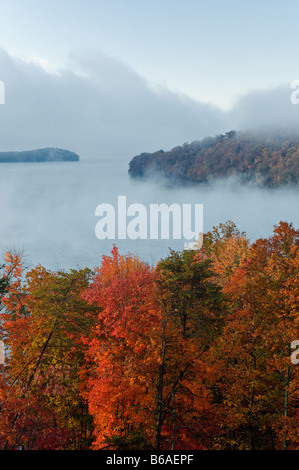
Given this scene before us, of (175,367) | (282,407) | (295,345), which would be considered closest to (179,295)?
(175,367)

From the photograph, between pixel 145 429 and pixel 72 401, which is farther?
pixel 72 401

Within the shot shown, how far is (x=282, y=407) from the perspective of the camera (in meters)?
22.0

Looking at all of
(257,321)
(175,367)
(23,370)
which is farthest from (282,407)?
(23,370)

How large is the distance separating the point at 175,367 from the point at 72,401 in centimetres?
961

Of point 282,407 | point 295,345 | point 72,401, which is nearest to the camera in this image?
point 295,345

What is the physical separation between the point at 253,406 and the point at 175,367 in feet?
21.5
